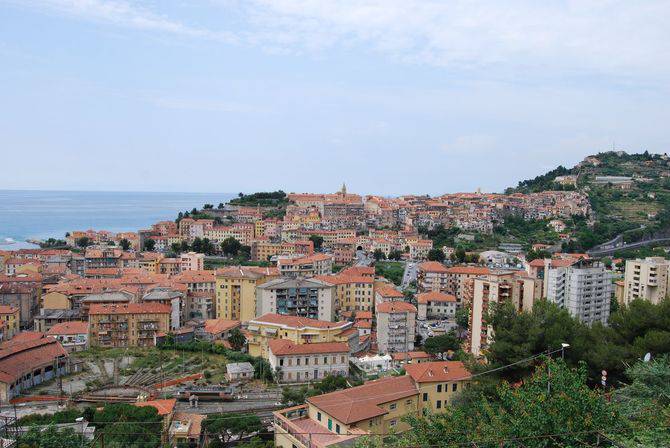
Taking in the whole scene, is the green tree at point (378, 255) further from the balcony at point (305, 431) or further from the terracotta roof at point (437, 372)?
the balcony at point (305, 431)

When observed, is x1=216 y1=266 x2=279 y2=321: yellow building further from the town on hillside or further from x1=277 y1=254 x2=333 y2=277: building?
x1=277 y1=254 x2=333 y2=277: building

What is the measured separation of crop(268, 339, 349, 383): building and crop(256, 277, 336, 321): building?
3768mm

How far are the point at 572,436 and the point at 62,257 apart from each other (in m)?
28.8

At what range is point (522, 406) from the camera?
16.9 ft

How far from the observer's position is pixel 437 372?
10594mm

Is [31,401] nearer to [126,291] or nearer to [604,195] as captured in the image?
[126,291]

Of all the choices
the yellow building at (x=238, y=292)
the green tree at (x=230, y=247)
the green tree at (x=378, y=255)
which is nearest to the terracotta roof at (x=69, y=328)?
the yellow building at (x=238, y=292)

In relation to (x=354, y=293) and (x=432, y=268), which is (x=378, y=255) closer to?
(x=432, y=268)

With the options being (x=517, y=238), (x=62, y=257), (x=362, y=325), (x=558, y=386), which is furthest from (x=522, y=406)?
(x=517, y=238)

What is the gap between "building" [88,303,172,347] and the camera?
1731 cm

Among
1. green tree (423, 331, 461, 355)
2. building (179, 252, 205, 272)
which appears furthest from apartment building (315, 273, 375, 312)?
building (179, 252, 205, 272)

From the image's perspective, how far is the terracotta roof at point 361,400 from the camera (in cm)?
817

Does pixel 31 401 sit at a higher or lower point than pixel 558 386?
lower

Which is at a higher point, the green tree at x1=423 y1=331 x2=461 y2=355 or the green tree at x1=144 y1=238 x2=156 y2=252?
the green tree at x1=144 y1=238 x2=156 y2=252
